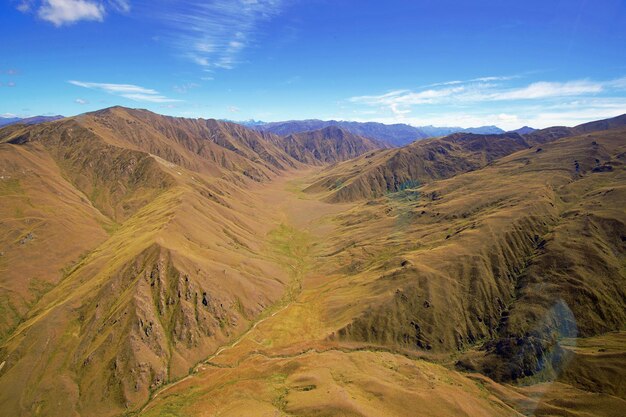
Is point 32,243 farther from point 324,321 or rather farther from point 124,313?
point 324,321

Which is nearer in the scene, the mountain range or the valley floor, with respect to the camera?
the valley floor

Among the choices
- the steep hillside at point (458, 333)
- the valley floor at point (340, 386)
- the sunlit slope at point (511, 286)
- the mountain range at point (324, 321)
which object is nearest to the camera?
the valley floor at point (340, 386)

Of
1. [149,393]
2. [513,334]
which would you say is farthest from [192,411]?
[513,334]

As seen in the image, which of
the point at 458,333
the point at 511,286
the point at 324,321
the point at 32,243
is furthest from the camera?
the point at 32,243

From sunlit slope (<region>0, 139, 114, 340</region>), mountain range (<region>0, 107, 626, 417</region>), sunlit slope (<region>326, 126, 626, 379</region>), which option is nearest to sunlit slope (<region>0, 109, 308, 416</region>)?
mountain range (<region>0, 107, 626, 417</region>)

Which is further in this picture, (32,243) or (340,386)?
(32,243)

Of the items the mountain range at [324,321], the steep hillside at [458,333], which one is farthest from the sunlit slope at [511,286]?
the mountain range at [324,321]

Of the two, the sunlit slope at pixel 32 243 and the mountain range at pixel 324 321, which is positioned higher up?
the sunlit slope at pixel 32 243

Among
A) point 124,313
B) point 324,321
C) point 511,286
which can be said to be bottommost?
point 324,321

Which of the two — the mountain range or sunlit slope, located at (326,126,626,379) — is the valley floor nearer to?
the mountain range

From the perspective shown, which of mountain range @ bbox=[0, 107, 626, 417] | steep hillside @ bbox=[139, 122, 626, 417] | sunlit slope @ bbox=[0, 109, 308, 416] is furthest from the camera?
sunlit slope @ bbox=[0, 109, 308, 416]

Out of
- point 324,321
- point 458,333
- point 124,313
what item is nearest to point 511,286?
point 458,333

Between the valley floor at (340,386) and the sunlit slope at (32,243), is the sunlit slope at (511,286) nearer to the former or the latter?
the valley floor at (340,386)
